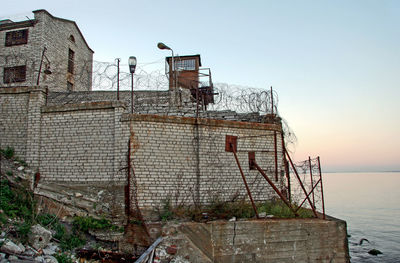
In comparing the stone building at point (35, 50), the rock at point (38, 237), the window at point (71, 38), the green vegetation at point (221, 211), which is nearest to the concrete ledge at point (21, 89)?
the rock at point (38, 237)

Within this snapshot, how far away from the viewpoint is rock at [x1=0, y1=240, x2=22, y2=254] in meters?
5.25

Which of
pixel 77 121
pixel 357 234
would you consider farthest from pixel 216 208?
pixel 357 234

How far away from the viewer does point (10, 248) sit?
5320 millimetres

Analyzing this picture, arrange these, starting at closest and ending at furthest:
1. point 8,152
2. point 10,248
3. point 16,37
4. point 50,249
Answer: point 10,248 < point 50,249 < point 8,152 < point 16,37

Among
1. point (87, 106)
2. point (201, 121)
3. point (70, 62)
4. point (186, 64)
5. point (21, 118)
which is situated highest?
point (70, 62)

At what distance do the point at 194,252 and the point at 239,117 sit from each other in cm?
494

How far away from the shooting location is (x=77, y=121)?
8.39 metres

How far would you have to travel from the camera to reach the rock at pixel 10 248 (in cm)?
525

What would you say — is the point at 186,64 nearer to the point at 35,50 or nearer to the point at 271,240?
the point at 35,50

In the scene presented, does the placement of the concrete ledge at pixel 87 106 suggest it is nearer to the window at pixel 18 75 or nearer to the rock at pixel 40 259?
the rock at pixel 40 259

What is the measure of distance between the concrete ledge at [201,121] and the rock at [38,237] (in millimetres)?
3448

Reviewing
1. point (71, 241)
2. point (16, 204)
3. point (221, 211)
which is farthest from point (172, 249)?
point (16, 204)

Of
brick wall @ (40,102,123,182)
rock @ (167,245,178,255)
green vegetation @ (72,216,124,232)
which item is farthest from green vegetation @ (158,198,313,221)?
brick wall @ (40,102,123,182)

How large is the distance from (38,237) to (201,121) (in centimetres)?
522
